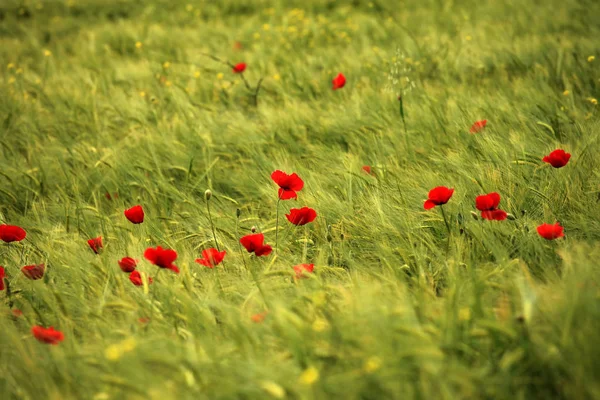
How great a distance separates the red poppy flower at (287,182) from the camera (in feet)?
4.48

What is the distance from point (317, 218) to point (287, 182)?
7.4 inches

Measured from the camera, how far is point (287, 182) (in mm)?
1396

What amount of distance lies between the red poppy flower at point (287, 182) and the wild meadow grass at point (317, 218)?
13 centimetres

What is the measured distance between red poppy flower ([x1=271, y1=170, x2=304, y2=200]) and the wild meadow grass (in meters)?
0.13

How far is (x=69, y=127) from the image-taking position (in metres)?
2.52

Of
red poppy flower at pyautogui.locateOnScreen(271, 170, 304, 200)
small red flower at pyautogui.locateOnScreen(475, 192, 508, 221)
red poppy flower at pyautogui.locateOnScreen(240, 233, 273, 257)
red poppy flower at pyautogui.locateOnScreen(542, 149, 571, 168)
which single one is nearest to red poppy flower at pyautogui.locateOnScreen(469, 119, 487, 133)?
red poppy flower at pyautogui.locateOnScreen(542, 149, 571, 168)

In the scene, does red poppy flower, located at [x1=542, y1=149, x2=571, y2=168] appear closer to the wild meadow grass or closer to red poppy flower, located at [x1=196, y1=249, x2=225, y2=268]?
the wild meadow grass

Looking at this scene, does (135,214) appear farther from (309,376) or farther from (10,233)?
(309,376)

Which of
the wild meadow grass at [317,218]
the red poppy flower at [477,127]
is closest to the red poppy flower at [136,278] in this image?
the wild meadow grass at [317,218]

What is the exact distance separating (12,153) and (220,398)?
204 cm

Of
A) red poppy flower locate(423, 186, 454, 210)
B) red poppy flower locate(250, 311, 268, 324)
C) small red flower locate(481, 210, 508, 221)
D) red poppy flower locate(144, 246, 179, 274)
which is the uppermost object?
red poppy flower locate(423, 186, 454, 210)

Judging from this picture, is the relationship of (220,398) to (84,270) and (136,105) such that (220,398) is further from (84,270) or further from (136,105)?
(136,105)

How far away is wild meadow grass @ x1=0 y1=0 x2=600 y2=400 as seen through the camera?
2.74ft

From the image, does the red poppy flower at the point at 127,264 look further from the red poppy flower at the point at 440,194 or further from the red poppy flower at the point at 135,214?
the red poppy flower at the point at 440,194
